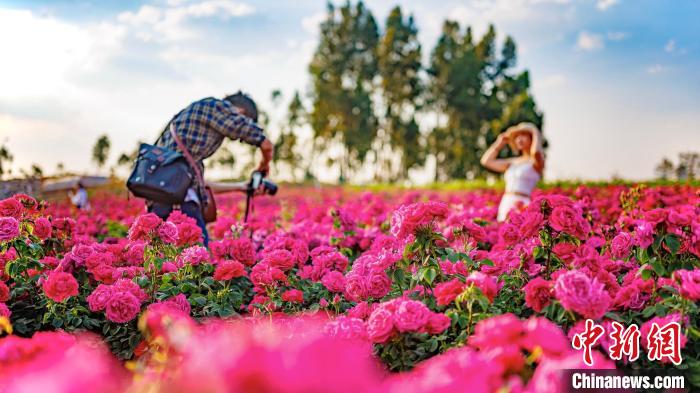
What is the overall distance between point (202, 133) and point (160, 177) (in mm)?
447

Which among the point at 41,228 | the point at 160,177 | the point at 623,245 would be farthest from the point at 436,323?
the point at 160,177

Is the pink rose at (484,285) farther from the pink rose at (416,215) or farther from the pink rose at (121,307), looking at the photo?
the pink rose at (121,307)

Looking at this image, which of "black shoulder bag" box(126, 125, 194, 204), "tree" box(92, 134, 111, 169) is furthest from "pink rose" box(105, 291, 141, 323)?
"tree" box(92, 134, 111, 169)

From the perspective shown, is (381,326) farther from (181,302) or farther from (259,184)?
(259,184)

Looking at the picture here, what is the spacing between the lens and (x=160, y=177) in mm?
3846

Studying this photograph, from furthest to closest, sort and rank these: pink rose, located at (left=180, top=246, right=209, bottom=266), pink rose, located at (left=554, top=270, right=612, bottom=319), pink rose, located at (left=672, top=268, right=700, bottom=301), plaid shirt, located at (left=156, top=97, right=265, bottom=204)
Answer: plaid shirt, located at (left=156, top=97, right=265, bottom=204) < pink rose, located at (left=180, top=246, right=209, bottom=266) < pink rose, located at (left=672, top=268, right=700, bottom=301) < pink rose, located at (left=554, top=270, right=612, bottom=319)

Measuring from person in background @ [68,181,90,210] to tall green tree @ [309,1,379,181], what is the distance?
19.4 m

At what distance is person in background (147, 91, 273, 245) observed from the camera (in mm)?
4008

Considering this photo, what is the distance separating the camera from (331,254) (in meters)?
3.12

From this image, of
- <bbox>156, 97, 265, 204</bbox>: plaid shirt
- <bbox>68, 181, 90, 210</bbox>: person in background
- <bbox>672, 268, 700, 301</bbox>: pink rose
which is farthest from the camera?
<bbox>68, 181, 90, 210</bbox>: person in background

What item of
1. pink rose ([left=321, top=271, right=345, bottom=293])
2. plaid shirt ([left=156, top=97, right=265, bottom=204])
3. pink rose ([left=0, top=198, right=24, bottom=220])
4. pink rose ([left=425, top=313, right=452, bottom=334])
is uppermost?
plaid shirt ([left=156, top=97, right=265, bottom=204])

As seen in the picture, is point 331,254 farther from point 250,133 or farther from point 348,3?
point 348,3

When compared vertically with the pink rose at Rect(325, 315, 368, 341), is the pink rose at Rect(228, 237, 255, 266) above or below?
above

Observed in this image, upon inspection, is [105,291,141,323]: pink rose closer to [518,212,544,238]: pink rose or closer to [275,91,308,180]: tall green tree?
[518,212,544,238]: pink rose
